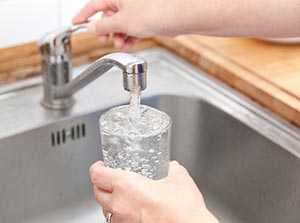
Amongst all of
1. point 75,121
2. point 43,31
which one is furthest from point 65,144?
point 43,31

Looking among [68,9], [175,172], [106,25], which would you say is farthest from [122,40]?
[175,172]

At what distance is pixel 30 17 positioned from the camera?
1044 millimetres

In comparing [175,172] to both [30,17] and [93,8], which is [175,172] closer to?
[93,8]

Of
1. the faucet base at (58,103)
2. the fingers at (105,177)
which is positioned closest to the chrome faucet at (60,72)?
the faucet base at (58,103)

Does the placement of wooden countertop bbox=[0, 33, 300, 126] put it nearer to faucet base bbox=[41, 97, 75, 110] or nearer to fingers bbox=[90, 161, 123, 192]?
faucet base bbox=[41, 97, 75, 110]

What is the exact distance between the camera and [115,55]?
816mm

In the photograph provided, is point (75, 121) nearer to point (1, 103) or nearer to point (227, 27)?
point (1, 103)

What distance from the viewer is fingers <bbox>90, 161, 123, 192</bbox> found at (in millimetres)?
674

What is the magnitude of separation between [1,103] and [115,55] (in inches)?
9.7

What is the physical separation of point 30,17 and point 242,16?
1.10ft

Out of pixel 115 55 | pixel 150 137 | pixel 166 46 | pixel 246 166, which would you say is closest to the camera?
pixel 150 137

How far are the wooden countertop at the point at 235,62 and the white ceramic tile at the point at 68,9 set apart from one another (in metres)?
0.03

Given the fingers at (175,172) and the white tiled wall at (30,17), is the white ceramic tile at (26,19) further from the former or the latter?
the fingers at (175,172)

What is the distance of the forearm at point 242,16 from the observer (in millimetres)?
889
